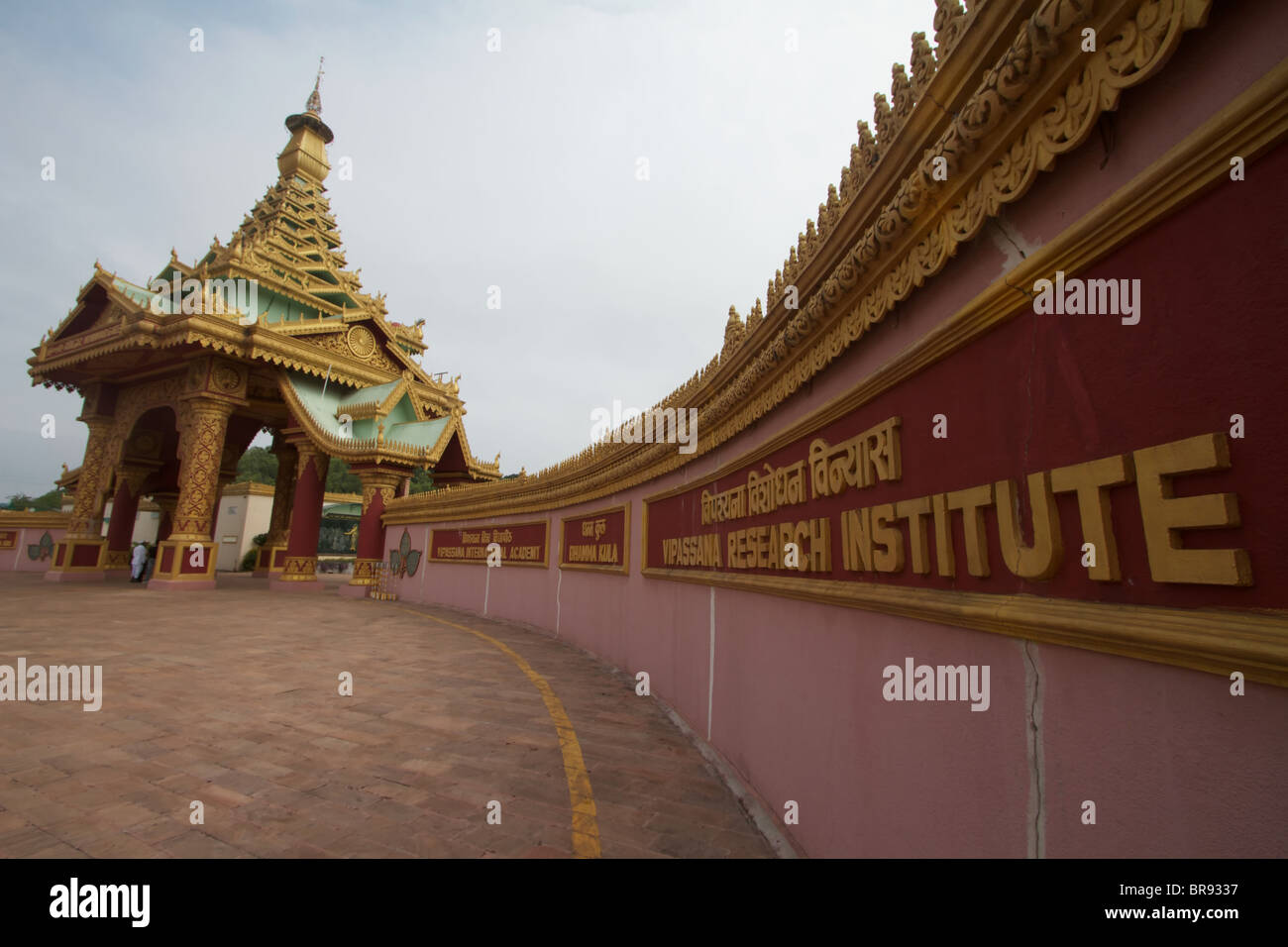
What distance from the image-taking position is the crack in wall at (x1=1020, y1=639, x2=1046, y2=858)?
1.48 meters

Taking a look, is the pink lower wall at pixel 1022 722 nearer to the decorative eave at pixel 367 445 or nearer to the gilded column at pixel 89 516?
the decorative eave at pixel 367 445

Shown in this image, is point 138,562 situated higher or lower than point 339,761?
higher

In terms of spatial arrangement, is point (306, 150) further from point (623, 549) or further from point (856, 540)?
point (856, 540)

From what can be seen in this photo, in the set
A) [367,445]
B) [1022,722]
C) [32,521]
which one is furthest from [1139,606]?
[32,521]

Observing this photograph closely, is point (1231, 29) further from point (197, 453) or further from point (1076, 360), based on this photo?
point (197, 453)

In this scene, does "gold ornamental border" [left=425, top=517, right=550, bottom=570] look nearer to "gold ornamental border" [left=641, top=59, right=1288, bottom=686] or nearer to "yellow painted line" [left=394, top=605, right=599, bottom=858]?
"yellow painted line" [left=394, top=605, right=599, bottom=858]

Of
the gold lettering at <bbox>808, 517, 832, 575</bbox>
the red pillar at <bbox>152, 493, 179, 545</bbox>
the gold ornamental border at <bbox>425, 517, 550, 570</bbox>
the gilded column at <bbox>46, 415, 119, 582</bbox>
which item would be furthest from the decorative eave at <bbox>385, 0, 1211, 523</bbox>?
the red pillar at <bbox>152, 493, 179, 545</bbox>

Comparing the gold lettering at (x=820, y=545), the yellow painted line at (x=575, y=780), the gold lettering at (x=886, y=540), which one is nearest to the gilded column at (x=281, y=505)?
the yellow painted line at (x=575, y=780)

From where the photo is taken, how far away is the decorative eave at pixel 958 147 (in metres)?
1.36

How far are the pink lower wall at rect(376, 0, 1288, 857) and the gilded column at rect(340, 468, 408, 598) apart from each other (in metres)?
14.3

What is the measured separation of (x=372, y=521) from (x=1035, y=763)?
16.5 meters

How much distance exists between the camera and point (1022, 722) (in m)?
1.57

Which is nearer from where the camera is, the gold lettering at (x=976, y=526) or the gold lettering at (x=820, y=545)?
the gold lettering at (x=976, y=526)

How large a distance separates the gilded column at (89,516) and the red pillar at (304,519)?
20.7ft
